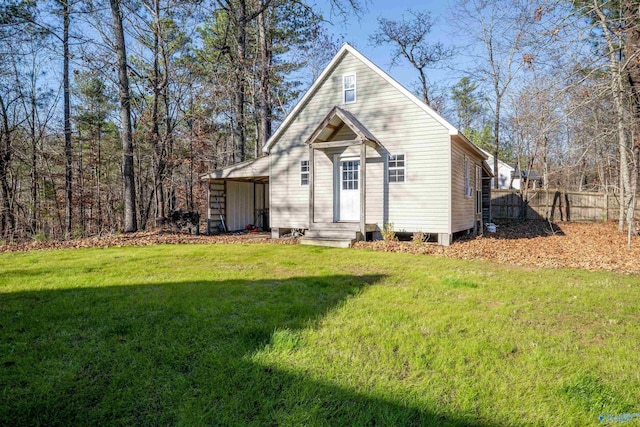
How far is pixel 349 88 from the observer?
11992mm

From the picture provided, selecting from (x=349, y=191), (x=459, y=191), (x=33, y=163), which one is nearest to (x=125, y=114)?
(x=33, y=163)

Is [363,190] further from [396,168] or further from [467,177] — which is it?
[467,177]

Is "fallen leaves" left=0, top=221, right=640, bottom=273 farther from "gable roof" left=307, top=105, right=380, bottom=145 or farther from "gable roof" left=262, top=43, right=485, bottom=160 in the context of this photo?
"gable roof" left=262, top=43, right=485, bottom=160

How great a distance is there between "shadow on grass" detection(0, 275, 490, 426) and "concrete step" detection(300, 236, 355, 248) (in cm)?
566

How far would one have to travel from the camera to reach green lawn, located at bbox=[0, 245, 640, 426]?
2.29 meters

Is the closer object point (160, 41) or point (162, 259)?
point (162, 259)

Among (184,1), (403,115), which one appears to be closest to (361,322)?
(403,115)

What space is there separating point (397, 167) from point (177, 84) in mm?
10831

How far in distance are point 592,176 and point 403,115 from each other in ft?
96.3

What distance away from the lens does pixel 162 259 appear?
7602mm

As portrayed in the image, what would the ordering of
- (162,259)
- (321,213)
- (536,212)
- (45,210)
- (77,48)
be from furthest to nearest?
(536,212), (45,210), (77,48), (321,213), (162,259)

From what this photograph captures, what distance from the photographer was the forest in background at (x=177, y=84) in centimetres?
908

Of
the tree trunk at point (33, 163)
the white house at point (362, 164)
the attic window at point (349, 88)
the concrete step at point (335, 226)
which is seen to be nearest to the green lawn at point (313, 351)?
the concrete step at point (335, 226)

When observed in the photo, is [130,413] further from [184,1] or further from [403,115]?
[184,1]
